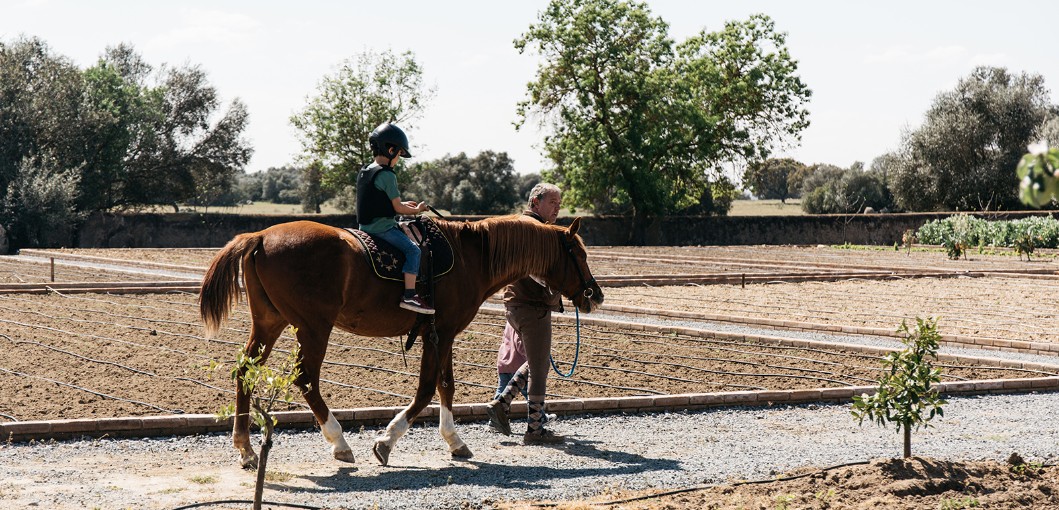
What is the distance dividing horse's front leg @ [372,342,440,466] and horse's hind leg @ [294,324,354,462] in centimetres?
21

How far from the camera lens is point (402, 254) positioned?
264 inches

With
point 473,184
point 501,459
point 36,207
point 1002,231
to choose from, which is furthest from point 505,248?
point 473,184

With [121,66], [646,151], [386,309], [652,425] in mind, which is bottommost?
[652,425]

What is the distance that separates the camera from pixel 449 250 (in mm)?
6871

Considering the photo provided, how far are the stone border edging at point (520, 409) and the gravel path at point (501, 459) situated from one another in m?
0.14

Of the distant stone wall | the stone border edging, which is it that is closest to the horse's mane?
the stone border edging

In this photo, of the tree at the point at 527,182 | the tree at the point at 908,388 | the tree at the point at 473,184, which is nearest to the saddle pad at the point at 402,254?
the tree at the point at 908,388

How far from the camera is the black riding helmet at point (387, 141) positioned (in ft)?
21.9

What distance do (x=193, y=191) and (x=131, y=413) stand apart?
4554 centimetres

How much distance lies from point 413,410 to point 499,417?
910 millimetres

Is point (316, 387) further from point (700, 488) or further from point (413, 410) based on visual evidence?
point (700, 488)

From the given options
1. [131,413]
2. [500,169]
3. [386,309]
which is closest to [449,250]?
[386,309]

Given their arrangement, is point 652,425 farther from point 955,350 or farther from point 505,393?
point 955,350

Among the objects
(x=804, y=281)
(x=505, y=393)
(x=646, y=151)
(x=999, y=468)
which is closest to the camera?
(x=999, y=468)
